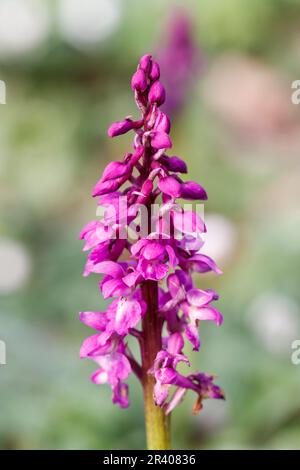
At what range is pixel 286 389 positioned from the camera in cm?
512

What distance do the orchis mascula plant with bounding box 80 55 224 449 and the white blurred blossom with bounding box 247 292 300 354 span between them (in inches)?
124

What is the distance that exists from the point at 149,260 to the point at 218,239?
4.77 m

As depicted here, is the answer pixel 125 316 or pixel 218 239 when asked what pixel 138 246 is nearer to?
pixel 125 316

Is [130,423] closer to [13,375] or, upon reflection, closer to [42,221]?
[13,375]

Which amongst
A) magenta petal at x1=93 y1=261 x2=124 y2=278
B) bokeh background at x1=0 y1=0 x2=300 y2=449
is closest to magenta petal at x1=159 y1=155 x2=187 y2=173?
magenta petal at x1=93 y1=261 x2=124 y2=278

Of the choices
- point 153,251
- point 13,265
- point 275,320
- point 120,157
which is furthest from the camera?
point 120,157

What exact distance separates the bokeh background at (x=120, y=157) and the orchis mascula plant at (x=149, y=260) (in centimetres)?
224

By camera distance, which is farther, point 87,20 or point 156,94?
point 87,20

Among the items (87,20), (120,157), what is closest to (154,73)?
(120,157)

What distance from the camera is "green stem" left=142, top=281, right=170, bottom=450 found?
2.54 m

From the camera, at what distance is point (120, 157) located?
1039cm

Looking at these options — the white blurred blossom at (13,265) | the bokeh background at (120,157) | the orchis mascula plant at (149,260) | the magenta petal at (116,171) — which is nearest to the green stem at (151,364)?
the orchis mascula plant at (149,260)
